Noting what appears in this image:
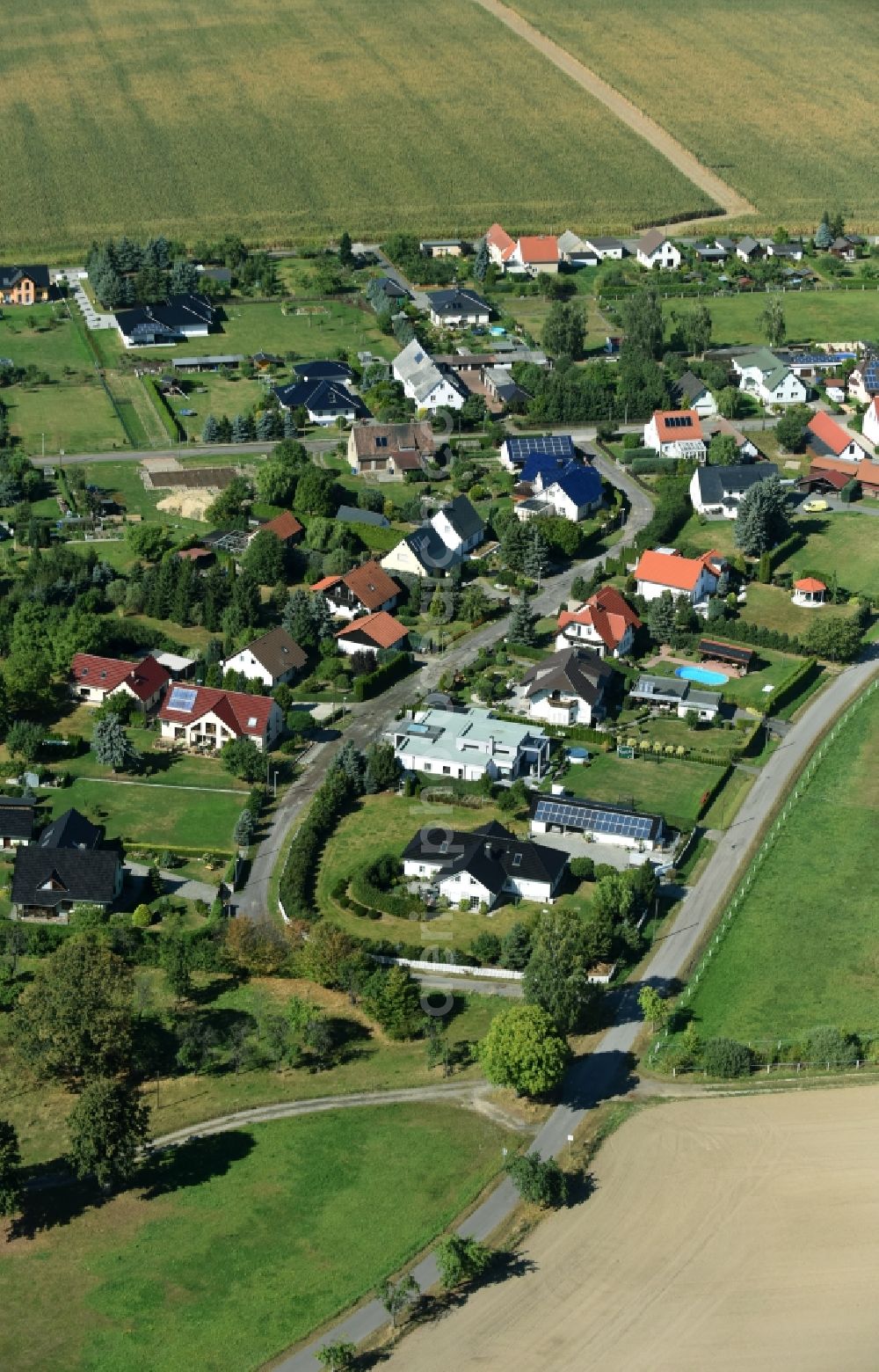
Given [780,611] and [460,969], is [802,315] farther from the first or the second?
A: [460,969]

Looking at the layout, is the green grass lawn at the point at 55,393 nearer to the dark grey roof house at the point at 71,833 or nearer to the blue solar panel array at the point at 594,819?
the dark grey roof house at the point at 71,833

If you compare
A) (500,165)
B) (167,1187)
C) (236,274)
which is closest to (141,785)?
(167,1187)

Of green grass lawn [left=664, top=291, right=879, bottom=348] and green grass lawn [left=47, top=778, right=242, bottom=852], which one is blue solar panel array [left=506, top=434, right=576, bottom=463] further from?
green grass lawn [left=47, top=778, right=242, bottom=852]

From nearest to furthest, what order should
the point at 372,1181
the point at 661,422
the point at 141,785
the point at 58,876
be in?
1. the point at 372,1181
2. the point at 58,876
3. the point at 141,785
4. the point at 661,422

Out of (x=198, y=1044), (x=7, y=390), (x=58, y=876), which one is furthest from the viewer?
(x=7, y=390)

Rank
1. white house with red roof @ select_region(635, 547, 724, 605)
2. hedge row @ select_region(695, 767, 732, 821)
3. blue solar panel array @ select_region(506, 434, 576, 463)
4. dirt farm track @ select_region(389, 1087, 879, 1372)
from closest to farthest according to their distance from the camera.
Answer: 1. dirt farm track @ select_region(389, 1087, 879, 1372)
2. hedge row @ select_region(695, 767, 732, 821)
3. white house with red roof @ select_region(635, 547, 724, 605)
4. blue solar panel array @ select_region(506, 434, 576, 463)

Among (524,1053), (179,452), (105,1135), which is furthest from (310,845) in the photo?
(179,452)

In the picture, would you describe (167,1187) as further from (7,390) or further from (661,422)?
(7,390)

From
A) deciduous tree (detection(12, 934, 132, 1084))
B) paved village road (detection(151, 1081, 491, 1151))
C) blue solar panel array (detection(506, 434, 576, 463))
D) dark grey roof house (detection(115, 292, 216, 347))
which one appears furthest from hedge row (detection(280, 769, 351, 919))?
dark grey roof house (detection(115, 292, 216, 347))
